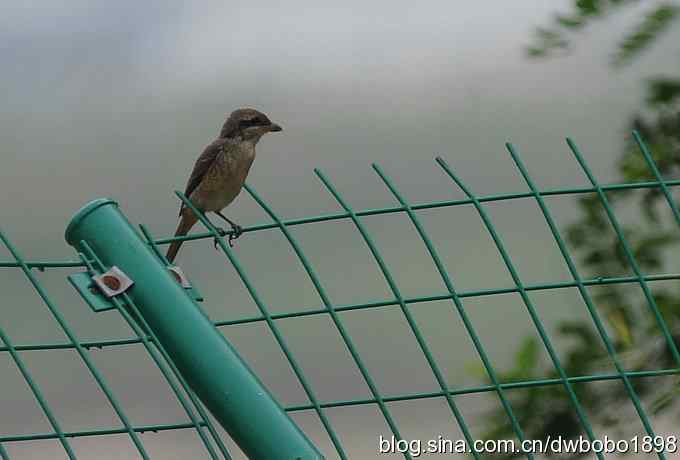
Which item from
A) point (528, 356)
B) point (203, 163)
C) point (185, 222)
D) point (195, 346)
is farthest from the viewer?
point (203, 163)

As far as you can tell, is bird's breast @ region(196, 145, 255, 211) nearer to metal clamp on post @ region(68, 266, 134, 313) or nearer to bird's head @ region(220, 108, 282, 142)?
bird's head @ region(220, 108, 282, 142)

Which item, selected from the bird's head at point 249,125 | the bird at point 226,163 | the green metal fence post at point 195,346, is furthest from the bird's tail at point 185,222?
the green metal fence post at point 195,346

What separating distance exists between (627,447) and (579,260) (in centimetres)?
50

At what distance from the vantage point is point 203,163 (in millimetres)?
7164

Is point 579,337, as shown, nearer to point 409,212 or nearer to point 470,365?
point 470,365

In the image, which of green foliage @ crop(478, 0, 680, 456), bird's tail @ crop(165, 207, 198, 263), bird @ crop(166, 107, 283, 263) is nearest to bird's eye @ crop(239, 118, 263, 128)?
bird @ crop(166, 107, 283, 263)

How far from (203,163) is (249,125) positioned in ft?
1.08

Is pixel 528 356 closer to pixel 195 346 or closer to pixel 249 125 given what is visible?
pixel 195 346

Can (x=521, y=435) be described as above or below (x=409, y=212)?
below

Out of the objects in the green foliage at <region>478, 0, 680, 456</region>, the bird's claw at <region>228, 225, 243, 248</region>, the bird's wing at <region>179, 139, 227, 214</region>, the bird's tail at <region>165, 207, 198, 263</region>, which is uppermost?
the bird's wing at <region>179, 139, 227, 214</region>

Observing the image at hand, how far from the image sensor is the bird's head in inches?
282

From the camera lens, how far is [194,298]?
297cm

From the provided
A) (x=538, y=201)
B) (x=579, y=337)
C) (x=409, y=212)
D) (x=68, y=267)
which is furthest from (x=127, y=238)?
(x=579, y=337)

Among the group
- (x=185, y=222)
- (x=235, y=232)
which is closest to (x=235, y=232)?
(x=235, y=232)
